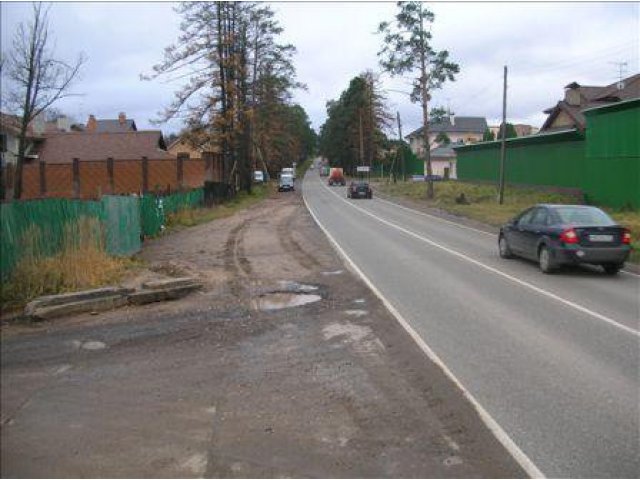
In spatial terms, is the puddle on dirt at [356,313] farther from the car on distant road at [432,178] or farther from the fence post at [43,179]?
the fence post at [43,179]

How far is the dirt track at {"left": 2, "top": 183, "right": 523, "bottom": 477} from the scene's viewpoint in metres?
5.31

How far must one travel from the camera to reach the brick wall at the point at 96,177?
55.4 m

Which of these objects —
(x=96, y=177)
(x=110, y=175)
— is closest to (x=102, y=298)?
(x=110, y=175)

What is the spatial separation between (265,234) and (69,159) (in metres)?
40.7

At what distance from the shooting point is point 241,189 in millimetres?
64375

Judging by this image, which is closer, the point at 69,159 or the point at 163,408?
the point at 163,408

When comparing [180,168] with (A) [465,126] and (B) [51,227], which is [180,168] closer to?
(B) [51,227]

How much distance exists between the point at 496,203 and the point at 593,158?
24.8 feet

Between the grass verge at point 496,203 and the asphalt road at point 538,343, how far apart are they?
4.61 m

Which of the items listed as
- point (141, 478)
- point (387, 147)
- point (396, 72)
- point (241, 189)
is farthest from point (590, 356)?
point (387, 147)

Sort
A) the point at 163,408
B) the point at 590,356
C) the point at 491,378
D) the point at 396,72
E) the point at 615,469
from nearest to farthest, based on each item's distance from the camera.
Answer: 1. the point at 615,469
2. the point at 163,408
3. the point at 491,378
4. the point at 590,356
5. the point at 396,72

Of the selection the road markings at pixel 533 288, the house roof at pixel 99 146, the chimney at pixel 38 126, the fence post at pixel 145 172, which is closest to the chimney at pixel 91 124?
the chimney at pixel 38 126

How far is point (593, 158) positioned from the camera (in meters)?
34.5

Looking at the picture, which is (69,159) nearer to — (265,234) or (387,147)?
(265,234)
